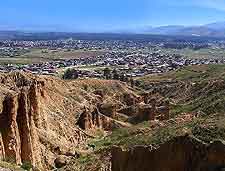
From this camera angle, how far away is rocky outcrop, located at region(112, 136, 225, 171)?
3222cm

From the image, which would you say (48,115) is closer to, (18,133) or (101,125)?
(101,125)

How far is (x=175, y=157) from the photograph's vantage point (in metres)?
35.1

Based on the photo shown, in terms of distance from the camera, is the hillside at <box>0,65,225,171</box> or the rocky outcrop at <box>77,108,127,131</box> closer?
the hillside at <box>0,65,225,171</box>

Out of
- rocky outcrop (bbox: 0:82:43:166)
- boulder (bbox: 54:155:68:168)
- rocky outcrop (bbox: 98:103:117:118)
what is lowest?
rocky outcrop (bbox: 98:103:117:118)

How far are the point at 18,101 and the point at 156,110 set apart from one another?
112ft

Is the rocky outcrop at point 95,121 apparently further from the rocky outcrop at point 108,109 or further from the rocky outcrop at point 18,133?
the rocky outcrop at point 18,133

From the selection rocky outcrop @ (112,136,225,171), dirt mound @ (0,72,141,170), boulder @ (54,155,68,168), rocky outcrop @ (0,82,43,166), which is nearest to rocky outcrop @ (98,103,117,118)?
dirt mound @ (0,72,141,170)

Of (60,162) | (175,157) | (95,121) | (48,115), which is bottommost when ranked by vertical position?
(95,121)

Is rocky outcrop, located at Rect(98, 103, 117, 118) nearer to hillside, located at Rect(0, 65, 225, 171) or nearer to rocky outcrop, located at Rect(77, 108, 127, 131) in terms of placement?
hillside, located at Rect(0, 65, 225, 171)

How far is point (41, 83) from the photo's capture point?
81312 mm

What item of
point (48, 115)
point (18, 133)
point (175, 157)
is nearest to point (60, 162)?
point (18, 133)

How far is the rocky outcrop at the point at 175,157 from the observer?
32.2 metres

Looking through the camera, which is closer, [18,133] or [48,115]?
[18,133]

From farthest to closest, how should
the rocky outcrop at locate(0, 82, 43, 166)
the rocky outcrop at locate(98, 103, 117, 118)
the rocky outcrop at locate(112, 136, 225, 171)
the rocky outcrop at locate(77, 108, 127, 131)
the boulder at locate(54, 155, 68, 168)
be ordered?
the rocky outcrop at locate(98, 103, 117, 118)
the rocky outcrop at locate(77, 108, 127, 131)
the boulder at locate(54, 155, 68, 168)
the rocky outcrop at locate(0, 82, 43, 166)
the rocky outcrop at locate(112, 136, 225, 171)
